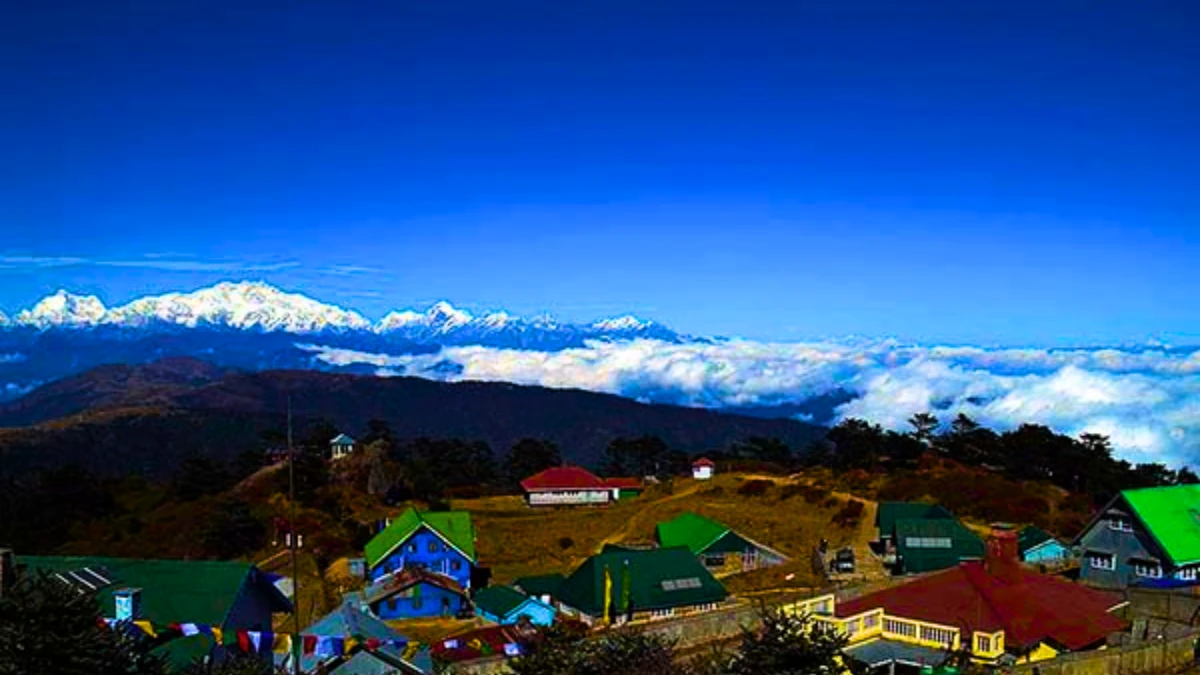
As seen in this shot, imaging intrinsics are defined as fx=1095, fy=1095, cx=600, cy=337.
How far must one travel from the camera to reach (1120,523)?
33.2 metres

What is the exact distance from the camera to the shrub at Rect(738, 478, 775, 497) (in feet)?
189

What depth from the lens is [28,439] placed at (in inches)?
5556

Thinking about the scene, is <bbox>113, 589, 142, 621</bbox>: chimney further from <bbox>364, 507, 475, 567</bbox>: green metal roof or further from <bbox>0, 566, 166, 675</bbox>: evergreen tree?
<bbox>364, 507, 475, 567</bbox>: green metal roof

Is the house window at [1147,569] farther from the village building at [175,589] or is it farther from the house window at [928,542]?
the village building at [175,589]

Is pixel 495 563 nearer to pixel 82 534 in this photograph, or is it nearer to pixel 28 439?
pixel 82 534

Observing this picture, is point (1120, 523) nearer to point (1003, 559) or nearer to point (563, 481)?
point (1003, 559)

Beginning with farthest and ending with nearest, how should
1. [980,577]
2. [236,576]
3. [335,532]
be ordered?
[335,532], [236,576], [980,577]

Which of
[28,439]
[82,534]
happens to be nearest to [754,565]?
[82,534]

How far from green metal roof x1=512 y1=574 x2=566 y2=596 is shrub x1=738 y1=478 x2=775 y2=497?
891 inches

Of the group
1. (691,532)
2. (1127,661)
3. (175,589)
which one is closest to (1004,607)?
(1127,661)

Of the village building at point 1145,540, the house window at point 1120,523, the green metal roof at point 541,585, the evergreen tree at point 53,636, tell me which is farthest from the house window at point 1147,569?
the evergreen tree at point 53,636

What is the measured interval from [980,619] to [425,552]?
79.9 feet

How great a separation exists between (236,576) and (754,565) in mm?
20706

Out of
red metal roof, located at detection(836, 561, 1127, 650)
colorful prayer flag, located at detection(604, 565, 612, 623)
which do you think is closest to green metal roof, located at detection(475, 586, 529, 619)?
colorful prayer flag, located at detection(604, 565, 612, 623)
